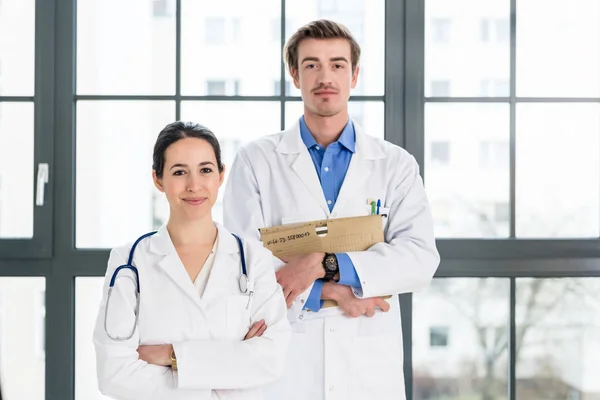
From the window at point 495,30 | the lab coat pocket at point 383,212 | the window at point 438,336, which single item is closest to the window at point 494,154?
the window at point 495,30

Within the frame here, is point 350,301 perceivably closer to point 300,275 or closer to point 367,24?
point 300,275

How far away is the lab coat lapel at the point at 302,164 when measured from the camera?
1990 millimetres

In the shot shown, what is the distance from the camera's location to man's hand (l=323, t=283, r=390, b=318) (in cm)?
190

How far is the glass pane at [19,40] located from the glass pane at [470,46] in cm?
147

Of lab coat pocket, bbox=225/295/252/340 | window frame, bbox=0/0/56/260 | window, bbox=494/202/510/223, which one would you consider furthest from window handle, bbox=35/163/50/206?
window, bbox=494/202/510/223

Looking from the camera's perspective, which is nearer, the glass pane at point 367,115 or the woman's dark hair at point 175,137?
the woman's dark hair at point 175,137

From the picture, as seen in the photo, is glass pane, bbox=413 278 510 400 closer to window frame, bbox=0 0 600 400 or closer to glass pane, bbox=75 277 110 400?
window frame, bbox=0 0 600 400

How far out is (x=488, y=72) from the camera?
A: 259cm

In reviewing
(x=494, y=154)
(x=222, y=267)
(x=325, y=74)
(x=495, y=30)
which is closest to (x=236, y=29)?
(x=325, y=74)

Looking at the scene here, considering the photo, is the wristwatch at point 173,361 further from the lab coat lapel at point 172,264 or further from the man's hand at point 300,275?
the man's hand at point 300,275

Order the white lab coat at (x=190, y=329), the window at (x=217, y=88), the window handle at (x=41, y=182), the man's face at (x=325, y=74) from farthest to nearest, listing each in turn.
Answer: the window at (x=217, y=88) → the window handle at (x=41, y=182) → the man's face at (x=325, y=74) → the white lab coat at (x=190, y=329)

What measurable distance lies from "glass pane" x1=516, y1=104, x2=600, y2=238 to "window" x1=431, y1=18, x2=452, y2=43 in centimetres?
38

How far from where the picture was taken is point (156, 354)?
4.78 feet

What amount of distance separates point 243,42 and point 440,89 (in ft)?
2.48
